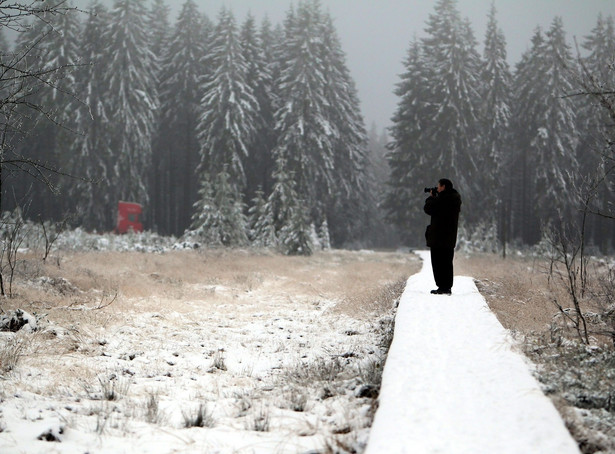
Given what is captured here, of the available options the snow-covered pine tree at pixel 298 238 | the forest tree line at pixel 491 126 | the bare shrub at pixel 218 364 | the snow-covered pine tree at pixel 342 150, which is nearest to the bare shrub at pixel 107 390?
the bare shrub at pixel 218 364

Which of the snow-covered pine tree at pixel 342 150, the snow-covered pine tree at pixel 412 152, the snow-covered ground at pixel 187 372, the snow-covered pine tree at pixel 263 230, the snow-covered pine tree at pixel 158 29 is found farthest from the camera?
the snow-covered pine tree at pixel 158 29

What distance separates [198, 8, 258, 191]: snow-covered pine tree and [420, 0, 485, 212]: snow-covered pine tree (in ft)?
39.4

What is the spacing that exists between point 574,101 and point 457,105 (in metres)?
9.10

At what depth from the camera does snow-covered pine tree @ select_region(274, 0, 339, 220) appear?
3488 cm

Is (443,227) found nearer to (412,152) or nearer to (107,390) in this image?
(107,390)

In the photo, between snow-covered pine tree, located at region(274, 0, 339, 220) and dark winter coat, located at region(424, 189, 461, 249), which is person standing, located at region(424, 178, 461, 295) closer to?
→ dark winter coat, located at region(424, 189, 461, 249)

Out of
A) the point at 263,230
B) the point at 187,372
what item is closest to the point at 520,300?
the point at 187,372

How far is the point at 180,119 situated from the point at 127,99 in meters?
5.10

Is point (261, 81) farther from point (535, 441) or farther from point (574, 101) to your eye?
point (535, 441)

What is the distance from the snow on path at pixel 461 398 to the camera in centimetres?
359

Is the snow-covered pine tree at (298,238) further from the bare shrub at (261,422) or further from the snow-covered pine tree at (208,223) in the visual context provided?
the bare shrub at (261,422)

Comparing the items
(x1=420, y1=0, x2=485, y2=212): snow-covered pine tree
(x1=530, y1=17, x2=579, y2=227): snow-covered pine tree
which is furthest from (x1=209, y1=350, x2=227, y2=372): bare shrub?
(x1=530, y1=17, x2=579, y2=227): snow-covered pine tree

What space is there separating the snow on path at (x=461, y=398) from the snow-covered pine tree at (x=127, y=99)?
3060cm

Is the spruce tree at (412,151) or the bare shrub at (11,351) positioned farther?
the spruce tree at (412,151)
